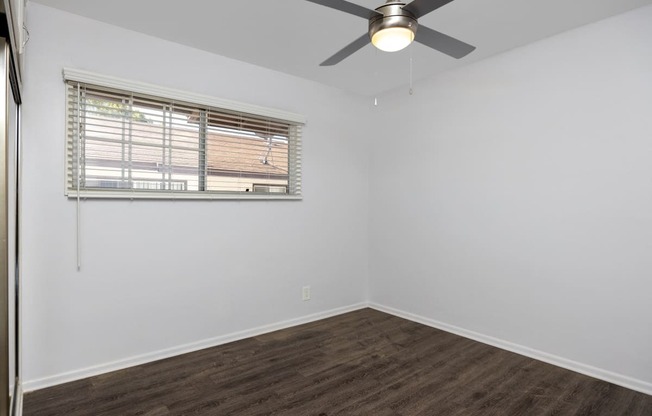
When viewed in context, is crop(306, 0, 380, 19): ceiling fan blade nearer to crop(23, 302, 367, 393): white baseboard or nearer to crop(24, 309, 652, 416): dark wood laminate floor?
crop(24, 309, 652, 416): dark wood laminate floor

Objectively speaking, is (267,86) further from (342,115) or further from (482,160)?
(482,160)

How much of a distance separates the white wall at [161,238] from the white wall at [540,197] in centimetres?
82

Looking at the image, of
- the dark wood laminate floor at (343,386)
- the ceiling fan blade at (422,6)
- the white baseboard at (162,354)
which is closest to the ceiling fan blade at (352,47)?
the ceiling fan blade at (422,6)

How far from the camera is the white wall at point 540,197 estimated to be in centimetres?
237

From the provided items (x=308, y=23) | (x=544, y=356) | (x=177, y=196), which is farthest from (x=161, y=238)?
(x=544, y=356)

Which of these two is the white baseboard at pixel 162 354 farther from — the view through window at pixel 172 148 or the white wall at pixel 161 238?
the view through window at pixel 172 148

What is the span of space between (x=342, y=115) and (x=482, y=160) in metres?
1.53

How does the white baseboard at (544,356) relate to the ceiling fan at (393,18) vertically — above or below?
below

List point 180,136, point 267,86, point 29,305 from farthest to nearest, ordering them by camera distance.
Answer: point 267,86, point 180,136, point 29,305

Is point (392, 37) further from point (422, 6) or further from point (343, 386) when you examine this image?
point (343, 386)

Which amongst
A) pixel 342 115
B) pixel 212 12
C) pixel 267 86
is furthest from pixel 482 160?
pixel 212 12

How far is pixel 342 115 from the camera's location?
3.93m

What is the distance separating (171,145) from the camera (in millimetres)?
2801

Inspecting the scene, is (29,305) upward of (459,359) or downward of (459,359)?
upward
